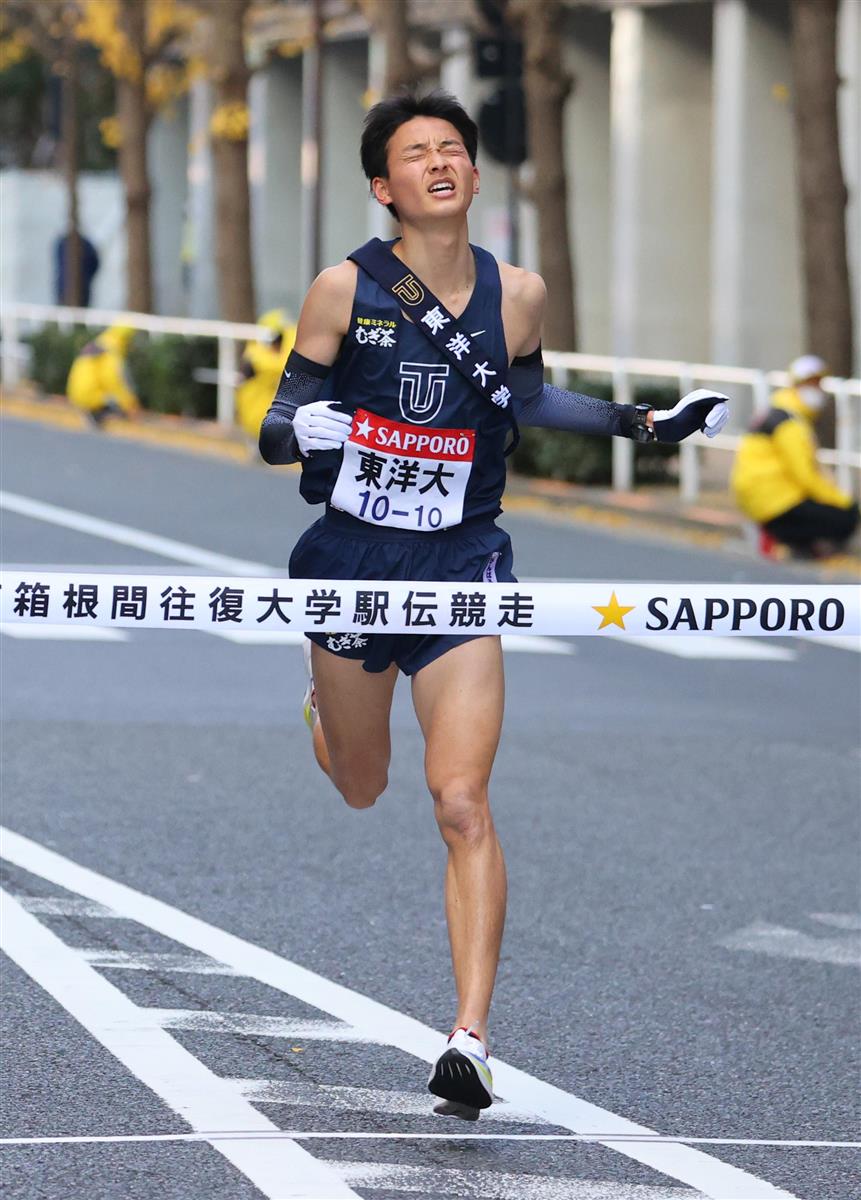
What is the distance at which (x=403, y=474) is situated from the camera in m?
5.15

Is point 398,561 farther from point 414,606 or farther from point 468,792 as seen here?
point 468,792

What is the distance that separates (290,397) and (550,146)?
18989mm

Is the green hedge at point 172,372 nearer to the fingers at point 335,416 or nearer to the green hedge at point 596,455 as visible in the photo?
the green hedge at point 596,455

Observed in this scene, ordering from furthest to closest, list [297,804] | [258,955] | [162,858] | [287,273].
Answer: [287,273], [297,804], [162,858], [258,955]

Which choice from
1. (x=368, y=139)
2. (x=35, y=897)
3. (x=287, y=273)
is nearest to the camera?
(x=368, y=139)

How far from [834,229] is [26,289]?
27461 mm

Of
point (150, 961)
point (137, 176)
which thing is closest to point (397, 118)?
point (150, 961)

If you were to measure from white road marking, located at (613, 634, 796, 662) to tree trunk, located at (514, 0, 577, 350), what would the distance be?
1036 centimetres

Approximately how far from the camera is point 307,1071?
5.38 metres

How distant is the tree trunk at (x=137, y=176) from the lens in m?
36.4

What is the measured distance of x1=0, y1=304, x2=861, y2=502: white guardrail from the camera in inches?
715

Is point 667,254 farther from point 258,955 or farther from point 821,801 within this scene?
point 258,955

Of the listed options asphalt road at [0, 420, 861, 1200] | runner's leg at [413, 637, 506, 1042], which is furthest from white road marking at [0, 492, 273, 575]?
runner's leg at [413, 637, 506, 1042]

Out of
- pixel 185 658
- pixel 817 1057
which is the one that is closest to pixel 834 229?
pixel 185 658
